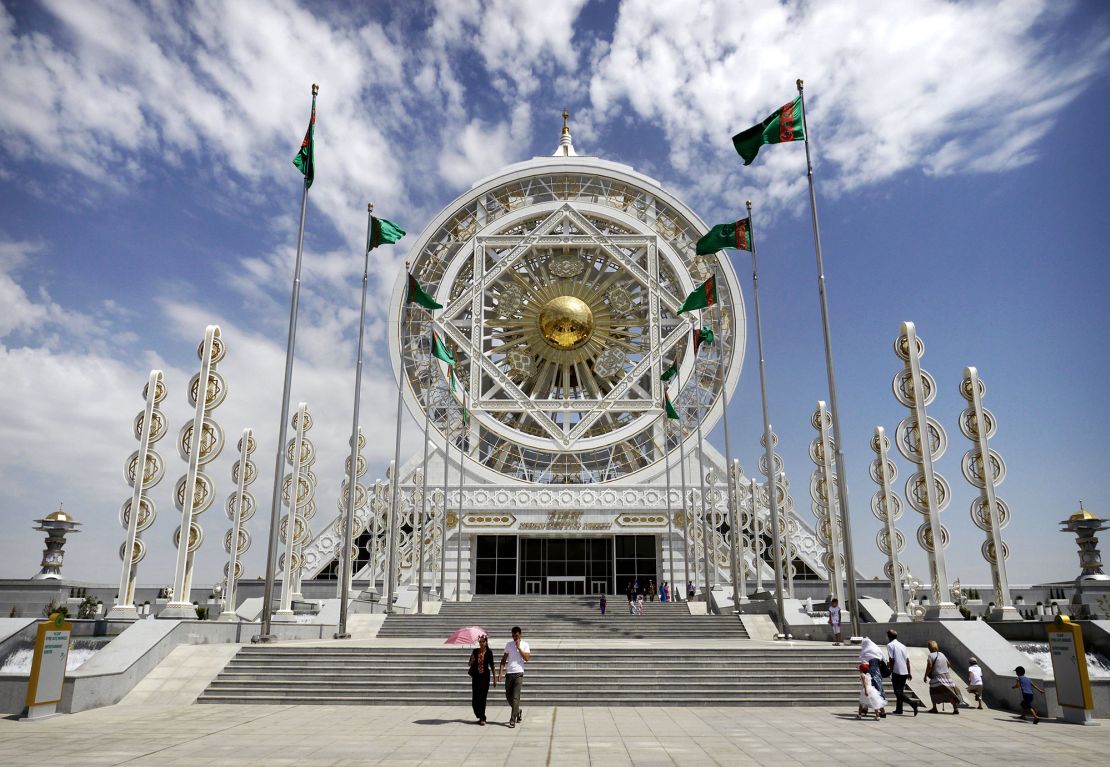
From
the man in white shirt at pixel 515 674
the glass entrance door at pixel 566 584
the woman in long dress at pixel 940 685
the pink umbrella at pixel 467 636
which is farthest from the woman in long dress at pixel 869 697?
the glass entrance door at pixel 566 584

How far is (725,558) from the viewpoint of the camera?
129 ft

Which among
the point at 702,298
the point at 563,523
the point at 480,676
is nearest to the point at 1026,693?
the point at 480,676

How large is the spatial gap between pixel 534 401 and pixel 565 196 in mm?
14020

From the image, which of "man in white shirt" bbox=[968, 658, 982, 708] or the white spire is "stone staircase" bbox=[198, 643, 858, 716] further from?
the white spire

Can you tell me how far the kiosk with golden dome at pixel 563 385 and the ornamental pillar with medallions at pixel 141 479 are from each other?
2085cm

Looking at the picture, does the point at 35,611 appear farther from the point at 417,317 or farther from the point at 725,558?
the point at 725,558

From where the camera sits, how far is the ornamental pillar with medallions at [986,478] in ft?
60.2

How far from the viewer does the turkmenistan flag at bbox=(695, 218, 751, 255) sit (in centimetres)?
2175

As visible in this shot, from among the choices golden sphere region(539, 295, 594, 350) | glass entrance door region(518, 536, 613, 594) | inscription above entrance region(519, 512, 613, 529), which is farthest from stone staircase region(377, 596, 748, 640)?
golden sphere region(539, 295, 594, 350)

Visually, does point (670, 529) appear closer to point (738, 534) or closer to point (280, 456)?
point (738, 534)

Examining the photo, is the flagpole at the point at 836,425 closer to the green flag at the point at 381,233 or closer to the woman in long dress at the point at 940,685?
the woman in long dress at the point at 940,685

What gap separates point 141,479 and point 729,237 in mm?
16875

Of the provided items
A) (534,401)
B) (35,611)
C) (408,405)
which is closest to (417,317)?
(408,405)

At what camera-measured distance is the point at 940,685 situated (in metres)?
10.9
